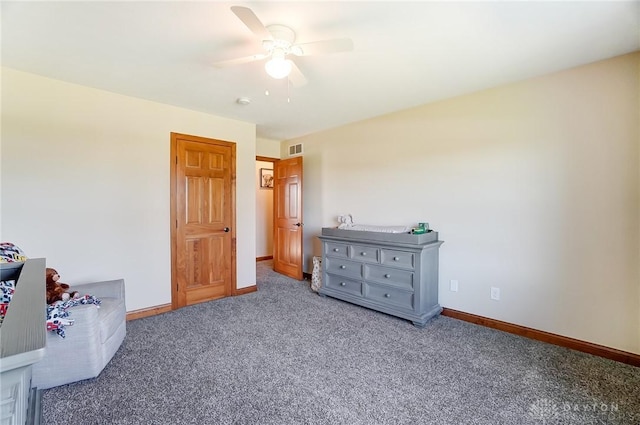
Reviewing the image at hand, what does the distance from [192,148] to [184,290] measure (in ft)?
5.67

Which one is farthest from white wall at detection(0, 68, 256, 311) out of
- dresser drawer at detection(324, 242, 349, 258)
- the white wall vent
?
dresser drawer at detection(324, 242, 349, 258)

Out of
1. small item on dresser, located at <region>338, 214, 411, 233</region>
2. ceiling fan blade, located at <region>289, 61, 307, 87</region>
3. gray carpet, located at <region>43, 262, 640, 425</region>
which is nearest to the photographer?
gray carpet, located at <region>43, 262, 640, 425</region>

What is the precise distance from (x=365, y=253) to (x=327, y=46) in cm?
225

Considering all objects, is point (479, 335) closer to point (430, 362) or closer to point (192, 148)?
point (430, 362)

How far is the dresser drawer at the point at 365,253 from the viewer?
10.7 feet

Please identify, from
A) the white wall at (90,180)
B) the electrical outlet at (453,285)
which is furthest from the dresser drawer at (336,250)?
the white wall at (90,180)

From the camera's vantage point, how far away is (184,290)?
3447 mm

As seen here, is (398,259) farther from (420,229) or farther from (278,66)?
(278,66)

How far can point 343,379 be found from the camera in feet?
6.52

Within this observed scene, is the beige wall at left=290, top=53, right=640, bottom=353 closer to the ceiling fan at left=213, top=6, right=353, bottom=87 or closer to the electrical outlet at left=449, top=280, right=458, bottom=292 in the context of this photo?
the electrical outlet at left=449, top=280, right=458, bottom=292

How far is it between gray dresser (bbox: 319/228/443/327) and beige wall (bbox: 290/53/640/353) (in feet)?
1.03

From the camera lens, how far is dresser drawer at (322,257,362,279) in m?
3.43

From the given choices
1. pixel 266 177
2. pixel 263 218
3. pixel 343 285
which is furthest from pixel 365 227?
pixel 266 177

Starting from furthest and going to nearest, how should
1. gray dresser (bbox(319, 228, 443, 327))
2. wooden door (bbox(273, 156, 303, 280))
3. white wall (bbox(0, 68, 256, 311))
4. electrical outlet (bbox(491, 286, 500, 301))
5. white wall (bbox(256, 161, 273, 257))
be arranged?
white wall (bbox(256, 161, 273, 257)) → wooden door (bbox(273, 156, 303, 280)) → gray dresser (bbox(319, 228, 443, 327)) → electrical outlet (bbox(491, 286, 500, 301)) → white wall (bbox(0, 68, 256, 311))
